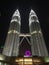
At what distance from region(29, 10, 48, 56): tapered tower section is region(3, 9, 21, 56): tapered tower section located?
496cm

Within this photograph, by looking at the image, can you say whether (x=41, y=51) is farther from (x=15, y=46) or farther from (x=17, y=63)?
(x=17, y=63)

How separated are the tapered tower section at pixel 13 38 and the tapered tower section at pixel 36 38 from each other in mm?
4956

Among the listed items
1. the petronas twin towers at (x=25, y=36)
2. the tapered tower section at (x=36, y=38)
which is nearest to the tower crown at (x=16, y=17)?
the petronas twin towers at (x=25, y=36)

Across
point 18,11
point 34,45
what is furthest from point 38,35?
point 18,11

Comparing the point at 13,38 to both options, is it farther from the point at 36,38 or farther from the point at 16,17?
the point at 16,17

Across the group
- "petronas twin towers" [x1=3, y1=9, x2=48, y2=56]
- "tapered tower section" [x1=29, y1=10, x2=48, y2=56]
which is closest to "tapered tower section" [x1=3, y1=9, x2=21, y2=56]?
"petronas twin towers" [x1=3, y1=9, x2=48, y2=56]

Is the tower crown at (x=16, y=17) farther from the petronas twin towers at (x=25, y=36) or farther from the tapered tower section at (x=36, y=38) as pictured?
the tapered tower section at (x=36, y=38)

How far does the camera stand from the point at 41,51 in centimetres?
3744

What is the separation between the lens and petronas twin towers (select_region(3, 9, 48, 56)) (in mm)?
37506

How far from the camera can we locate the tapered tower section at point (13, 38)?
37047mm

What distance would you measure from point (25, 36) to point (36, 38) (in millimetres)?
6838

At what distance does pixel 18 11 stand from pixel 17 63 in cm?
3524

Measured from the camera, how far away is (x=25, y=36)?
48.1 m

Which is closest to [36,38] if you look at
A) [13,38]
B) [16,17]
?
[13,38]
